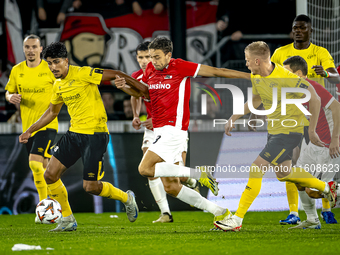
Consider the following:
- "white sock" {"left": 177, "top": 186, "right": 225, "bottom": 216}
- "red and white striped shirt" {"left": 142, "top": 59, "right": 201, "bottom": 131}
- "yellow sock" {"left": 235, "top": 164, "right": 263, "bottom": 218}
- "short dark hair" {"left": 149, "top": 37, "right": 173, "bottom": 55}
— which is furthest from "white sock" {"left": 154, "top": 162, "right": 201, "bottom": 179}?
"short dark hair" {"left": 149, "top": 37, "right": 173, "bottom": 55}

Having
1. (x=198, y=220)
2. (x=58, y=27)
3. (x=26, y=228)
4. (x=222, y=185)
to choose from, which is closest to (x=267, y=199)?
(x=222, y=185)

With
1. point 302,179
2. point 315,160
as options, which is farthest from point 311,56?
point 302,179

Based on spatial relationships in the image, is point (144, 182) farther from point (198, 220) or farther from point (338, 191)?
point (338, 191)

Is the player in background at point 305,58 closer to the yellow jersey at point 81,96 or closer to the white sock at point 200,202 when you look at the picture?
the white sock at point 200,202

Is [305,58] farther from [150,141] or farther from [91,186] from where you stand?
[91,186]

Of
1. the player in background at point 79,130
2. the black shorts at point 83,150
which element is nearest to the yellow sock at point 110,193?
the player in background at point 79,130

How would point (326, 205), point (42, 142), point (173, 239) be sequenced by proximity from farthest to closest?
1. point (42, 142)
2. point (326, 205)
3. point (173, 239)

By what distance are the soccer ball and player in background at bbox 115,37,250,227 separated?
1.01 m

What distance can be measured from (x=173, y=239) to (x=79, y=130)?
1.58m

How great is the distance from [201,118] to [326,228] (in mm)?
3365

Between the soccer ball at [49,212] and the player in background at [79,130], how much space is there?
11cm

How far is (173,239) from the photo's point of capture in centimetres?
446

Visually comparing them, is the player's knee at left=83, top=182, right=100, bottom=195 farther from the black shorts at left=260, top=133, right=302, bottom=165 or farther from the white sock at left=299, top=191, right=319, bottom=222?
the white sock at left=299, top=191, right=319, bottom=222

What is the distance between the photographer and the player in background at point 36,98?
6297 mm
